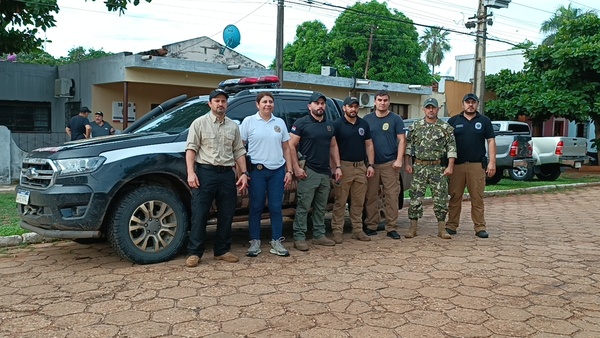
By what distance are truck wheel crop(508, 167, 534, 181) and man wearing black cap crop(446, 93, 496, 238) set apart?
8.78m

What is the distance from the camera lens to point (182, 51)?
2194cm

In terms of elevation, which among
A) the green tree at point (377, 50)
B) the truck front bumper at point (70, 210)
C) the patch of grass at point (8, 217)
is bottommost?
the patch of grass at point (8, 217)

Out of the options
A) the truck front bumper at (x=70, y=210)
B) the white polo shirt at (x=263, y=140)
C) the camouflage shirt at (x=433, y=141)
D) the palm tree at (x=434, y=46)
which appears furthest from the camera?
the palm tree at (x=434, y=46)

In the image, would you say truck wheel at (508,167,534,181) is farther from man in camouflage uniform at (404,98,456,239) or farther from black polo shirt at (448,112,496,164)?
man in camouflage uniform at (404,98,456,239)

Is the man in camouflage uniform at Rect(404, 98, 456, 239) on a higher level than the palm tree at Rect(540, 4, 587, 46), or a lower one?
lower

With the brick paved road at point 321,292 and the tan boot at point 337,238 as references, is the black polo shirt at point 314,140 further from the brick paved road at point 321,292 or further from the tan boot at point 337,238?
the brick paved road at point 321,292

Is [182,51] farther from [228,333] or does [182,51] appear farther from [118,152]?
[228,333]

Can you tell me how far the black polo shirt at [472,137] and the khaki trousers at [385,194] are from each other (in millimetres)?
858

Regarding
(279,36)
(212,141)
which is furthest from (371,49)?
(212,141)

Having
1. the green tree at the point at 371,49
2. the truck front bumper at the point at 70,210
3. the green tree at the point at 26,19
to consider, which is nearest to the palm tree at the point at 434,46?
the green tree at the point at 371,49

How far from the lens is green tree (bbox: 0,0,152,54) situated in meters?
10.5

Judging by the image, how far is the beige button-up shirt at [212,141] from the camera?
500cm

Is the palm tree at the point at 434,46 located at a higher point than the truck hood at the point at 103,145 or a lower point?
higher

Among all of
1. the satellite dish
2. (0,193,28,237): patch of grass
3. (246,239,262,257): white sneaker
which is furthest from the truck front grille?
the satellite dish
